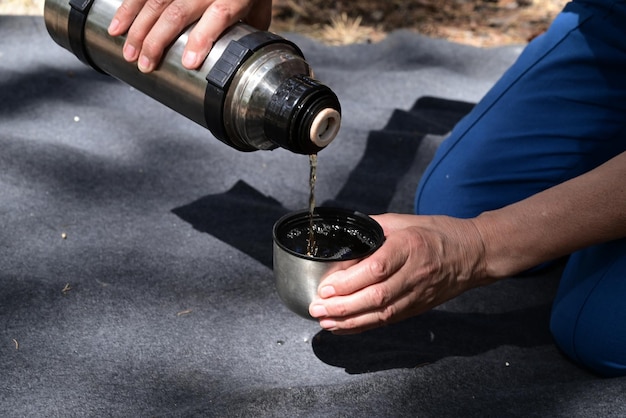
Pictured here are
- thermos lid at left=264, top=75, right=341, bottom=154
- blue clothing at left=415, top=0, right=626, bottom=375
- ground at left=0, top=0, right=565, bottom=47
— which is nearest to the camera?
thermos lid at left=264, top=75, right=341, bottom=154

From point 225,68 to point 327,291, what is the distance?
0.40 m

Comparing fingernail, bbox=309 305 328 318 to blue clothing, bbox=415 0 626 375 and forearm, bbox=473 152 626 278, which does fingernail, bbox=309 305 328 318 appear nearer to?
forearm, bbox=473 152 626 278

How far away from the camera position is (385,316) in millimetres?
1325

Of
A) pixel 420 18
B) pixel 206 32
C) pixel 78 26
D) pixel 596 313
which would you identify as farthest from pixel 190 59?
pixel 420 18

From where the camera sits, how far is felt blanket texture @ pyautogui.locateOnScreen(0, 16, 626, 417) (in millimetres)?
1441

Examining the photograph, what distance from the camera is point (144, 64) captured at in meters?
1.44

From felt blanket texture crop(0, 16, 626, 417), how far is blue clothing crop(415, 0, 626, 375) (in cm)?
20

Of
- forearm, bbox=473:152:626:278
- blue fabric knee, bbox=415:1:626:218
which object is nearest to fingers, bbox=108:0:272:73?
forearm, bbox=473:152:626:278

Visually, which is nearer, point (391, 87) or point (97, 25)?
point (97, 25)

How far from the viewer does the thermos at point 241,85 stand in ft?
4.04

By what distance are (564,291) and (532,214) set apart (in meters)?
0.33

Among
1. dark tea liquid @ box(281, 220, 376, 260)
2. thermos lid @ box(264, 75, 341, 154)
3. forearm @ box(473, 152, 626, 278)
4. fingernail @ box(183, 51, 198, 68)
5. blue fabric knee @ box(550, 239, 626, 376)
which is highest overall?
thermos lid @ box(264, 75, 341, 154)

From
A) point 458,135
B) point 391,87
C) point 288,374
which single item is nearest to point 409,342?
point 288,374

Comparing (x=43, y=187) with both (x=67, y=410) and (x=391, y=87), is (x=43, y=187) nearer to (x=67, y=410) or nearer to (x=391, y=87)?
(x=67, y=410)
